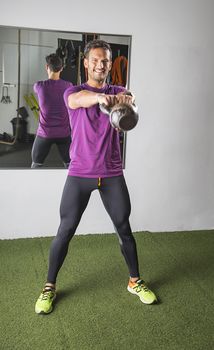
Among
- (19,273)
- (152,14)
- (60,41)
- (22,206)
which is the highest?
(152,14)

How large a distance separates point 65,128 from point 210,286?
1.42 metres

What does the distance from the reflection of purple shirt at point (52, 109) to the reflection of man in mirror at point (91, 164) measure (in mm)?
795

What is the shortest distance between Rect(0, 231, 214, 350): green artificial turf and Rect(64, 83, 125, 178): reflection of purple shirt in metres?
0.68

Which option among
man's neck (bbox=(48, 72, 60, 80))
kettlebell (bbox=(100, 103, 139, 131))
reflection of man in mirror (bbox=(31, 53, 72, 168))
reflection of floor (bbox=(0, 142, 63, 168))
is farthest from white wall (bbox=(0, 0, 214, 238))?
kettlebell (bbox=(100, 103, 139, 131))

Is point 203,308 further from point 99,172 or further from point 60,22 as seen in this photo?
point 60,22

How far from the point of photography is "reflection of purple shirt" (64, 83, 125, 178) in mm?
1898

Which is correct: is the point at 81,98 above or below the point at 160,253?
above

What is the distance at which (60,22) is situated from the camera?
8.75 ft

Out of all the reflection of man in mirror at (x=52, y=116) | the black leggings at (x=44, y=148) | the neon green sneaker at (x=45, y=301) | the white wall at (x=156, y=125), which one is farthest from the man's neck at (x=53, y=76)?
the neon green sneaker at (x=45, y=301)

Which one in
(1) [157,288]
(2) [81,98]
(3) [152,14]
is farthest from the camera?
(3) [152,14]

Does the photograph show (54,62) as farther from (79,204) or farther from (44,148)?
(79,204)

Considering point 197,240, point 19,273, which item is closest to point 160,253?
point 197,240

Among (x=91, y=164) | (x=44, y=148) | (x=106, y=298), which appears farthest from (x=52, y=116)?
(x=106, y=298)

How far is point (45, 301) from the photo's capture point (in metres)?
1.94
